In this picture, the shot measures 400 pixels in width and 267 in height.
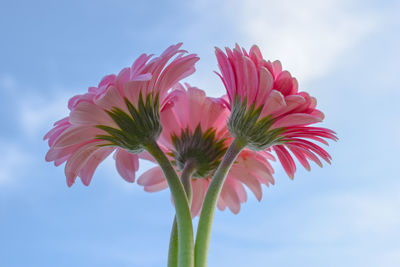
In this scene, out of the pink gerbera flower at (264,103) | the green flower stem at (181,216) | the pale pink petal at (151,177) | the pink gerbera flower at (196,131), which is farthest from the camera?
the pale pink petal at (151,177)

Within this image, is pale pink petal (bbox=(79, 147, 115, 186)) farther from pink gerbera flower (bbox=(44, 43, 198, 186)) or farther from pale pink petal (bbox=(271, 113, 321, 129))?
pale pink petal (bbox=(271, 113, 321, 129))

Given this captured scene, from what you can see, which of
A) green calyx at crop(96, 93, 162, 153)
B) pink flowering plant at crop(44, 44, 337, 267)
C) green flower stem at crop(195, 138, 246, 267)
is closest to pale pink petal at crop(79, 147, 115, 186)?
pink flowering plant at crop(44, 44, 337, 267)

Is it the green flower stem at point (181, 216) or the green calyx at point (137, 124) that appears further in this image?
the green calyx at point (137, 124)

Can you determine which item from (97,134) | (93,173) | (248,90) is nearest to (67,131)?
(97,134)

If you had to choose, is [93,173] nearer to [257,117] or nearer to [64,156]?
[64,156]

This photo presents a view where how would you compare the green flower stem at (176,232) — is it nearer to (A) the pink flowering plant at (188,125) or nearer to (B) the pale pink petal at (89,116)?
(A) the pink flowering plant at (188,125)

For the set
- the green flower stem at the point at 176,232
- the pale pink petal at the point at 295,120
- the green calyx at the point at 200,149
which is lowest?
the green flower stem at the point at 176,232

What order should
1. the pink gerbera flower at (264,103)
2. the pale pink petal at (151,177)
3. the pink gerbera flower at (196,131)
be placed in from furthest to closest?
1. the pale pink petal at (151,177)
2. the pink gerbera flower at (196,131)
3. the pink gerbera flower at (264,103)

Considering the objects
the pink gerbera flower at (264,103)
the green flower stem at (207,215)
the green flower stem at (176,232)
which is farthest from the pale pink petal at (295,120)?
the green flower stem at (176,232)
